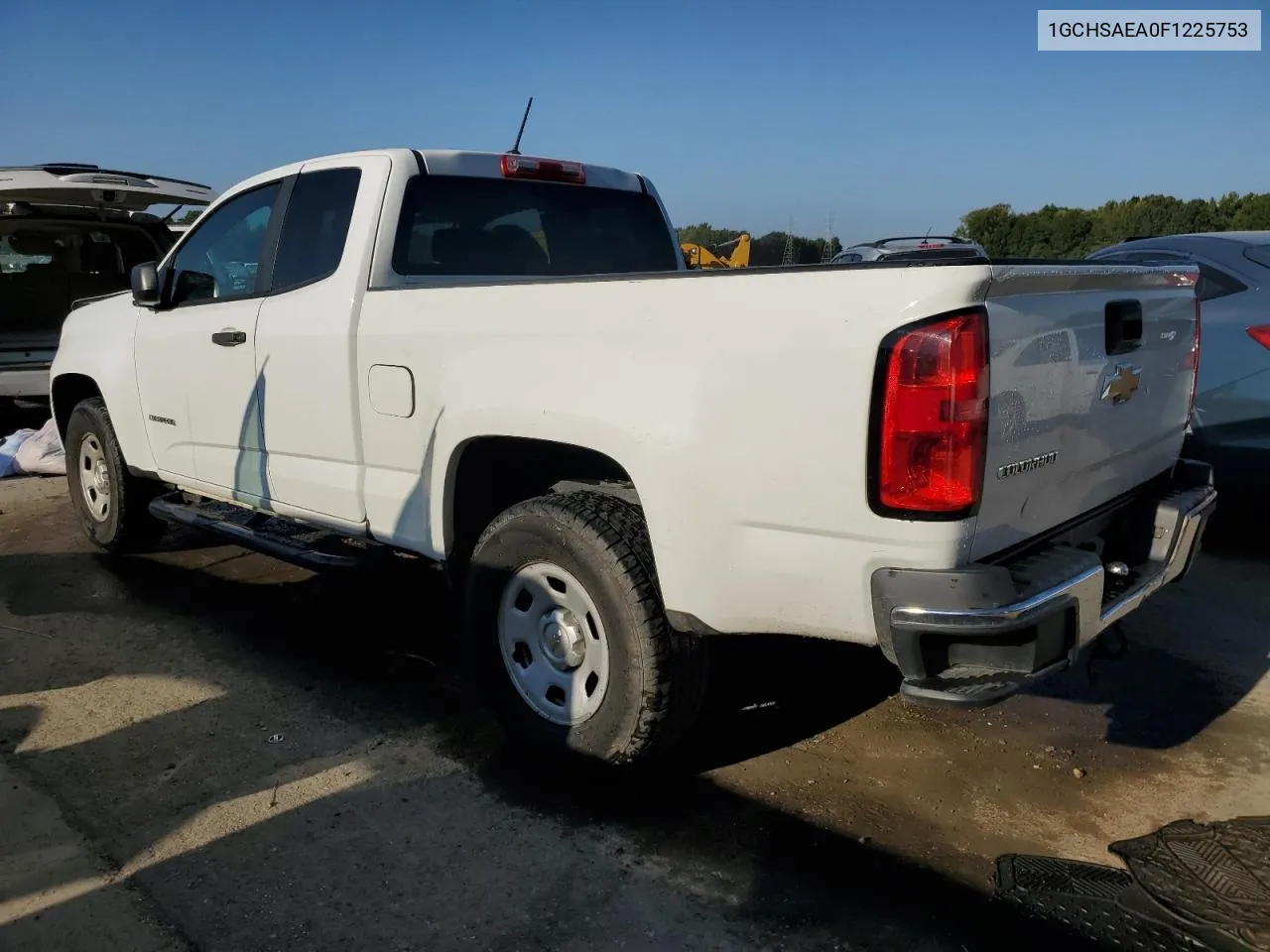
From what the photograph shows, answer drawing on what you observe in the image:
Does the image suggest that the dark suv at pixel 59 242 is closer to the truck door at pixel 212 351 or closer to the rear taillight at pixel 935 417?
the truck door at pixel 212 351

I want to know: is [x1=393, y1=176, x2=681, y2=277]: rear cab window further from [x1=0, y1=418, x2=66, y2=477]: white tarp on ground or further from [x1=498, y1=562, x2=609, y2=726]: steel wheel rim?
[x1=0, y1=418, x2=66, y2=477]: white tarp on ground

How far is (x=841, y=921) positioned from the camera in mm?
2477

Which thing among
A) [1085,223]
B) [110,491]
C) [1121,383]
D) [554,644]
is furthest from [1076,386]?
[1085,223]

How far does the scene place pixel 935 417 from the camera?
7.35 ft

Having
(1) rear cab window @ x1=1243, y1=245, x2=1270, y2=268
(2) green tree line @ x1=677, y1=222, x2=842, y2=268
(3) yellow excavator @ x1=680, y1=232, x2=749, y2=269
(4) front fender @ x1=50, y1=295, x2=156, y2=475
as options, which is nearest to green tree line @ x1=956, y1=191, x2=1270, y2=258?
(2) green tree line @ x1=677, y1=222, x2=842, y2=268

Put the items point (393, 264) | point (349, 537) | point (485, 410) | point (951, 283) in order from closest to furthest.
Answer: point (951, 283), point (485, 410), point (393, 264), point (349, 537)

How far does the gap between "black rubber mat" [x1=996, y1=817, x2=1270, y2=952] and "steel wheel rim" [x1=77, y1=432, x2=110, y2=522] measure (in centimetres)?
515

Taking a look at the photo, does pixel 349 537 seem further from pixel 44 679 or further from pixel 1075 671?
pixel 1075 671

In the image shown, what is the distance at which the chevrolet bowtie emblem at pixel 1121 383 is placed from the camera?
2.79 metres

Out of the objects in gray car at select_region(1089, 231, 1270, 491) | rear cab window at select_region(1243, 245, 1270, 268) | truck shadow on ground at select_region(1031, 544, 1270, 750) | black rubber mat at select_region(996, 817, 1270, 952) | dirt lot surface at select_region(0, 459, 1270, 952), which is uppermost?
rear cab window at select_region(1243, 245, 1270, 268)

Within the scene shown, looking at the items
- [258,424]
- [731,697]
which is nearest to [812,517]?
[731,697]

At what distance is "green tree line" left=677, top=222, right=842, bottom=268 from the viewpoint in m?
9.67

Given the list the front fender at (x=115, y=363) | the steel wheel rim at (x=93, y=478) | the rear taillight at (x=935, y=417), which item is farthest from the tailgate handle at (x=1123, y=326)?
the steel wheel rim at (x=93, y=478)

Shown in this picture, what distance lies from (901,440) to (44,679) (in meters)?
3.61
